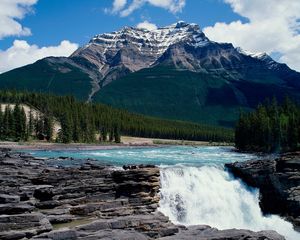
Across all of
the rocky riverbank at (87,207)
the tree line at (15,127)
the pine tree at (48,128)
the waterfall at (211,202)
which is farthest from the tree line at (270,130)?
the rocky riverbank at (87,207)

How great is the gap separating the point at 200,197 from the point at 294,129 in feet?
227

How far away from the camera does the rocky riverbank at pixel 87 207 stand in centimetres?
2664

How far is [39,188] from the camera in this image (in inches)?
1576

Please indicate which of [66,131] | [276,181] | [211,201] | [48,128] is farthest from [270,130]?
[48,128]

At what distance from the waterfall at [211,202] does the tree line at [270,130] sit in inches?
2191

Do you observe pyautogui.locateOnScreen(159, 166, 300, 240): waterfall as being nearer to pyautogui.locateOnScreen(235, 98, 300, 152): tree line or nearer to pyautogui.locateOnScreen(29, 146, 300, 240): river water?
pyautogui.locateOnScreen(29, 146, 300, 240): river water

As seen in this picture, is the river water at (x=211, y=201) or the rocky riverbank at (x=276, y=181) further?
the rocky riverbank at (x=276, y=181)

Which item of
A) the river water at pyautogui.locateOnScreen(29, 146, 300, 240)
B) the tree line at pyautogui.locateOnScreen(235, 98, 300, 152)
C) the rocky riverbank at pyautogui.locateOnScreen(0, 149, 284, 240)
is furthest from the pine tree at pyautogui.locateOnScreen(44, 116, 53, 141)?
Answer: the river water at pyautogui.locateOnScreen(29, 146, 300, 240)

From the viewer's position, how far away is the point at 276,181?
61812 mm

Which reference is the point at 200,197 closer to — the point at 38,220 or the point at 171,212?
the point at 171,212

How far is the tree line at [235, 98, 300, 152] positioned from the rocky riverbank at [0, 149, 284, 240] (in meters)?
79.4

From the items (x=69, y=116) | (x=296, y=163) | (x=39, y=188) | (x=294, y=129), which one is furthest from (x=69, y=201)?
(x=69, y=116)

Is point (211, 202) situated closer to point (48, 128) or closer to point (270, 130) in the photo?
point (270, 130)

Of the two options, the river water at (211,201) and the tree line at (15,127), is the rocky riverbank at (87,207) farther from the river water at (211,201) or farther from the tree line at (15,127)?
the tree line at (15,127)
